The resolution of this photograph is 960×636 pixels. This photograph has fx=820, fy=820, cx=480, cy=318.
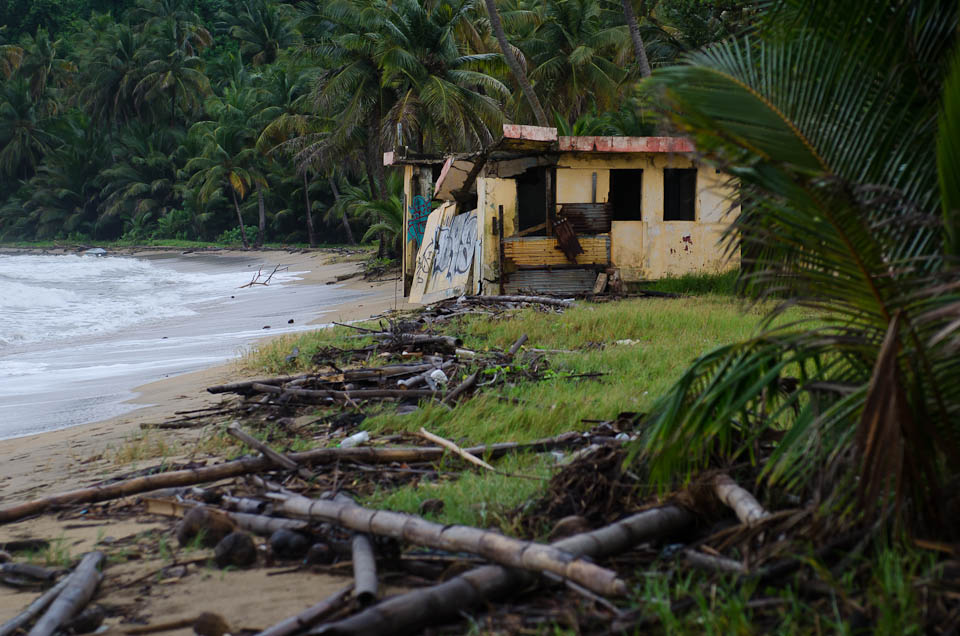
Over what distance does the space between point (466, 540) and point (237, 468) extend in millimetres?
2160

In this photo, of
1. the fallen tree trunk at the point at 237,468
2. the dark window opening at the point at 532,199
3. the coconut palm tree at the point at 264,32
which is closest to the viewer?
the fallen tree trunk at the point at 237,468

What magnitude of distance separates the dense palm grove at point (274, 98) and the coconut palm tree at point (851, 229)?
1325 cm

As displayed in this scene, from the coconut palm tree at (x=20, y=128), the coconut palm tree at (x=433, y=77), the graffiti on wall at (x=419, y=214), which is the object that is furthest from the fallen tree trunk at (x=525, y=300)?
the coconut palm tree at (x=20, y=128)

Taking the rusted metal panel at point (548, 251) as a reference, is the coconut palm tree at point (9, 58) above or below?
above

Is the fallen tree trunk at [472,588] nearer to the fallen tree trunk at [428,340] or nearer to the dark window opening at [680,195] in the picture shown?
the fallen tree trunk at [428,340]

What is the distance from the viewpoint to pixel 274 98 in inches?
1724

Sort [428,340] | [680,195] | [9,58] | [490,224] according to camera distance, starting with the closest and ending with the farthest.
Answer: [428,340] < [490,224] < [680,195] < [9,58]

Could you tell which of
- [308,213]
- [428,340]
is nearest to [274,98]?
[308,213]

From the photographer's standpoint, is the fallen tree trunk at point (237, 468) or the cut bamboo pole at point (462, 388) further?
the cut bamboo pole at point (462, 388)

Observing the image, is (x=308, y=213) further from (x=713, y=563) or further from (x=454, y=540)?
(x=713, y=563)

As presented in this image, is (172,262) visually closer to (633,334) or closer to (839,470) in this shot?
(633,334)

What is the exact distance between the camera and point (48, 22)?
232ft

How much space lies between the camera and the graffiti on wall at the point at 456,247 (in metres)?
16.4

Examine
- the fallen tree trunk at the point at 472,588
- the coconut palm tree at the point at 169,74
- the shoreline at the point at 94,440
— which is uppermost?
the coconut palm tree at the point at 169,74
